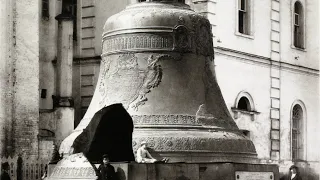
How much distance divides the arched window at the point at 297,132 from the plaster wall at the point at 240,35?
3.39 meters

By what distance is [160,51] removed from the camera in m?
12.8

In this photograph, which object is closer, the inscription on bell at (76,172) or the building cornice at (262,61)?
the inscription on bell at (76,172)

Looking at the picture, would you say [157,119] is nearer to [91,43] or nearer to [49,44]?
[49,44]

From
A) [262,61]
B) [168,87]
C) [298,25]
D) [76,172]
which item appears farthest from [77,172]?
[298,25]

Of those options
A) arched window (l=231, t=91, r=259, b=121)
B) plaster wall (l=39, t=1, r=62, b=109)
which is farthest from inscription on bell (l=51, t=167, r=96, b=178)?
arched window (l=231, t=91, r=259, b=121)

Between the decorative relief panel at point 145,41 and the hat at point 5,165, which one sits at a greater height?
the decorative relief panel at point 145,41

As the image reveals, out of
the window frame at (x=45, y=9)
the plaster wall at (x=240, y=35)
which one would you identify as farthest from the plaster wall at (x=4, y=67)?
the plaster wall at (x=240, y=35)

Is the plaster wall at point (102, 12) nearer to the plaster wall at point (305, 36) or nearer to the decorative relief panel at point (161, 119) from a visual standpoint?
the plaster wall at point (305, 36)

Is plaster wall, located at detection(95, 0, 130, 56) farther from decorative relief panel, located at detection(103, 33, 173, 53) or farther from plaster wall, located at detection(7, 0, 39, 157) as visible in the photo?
decorative relief panel, located at detection(103, 33, 173, 53)

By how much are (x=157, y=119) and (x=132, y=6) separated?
1808 millimetres

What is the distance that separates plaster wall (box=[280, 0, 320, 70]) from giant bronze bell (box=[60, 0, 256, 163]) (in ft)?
67.9

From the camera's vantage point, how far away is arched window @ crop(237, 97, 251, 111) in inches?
1226

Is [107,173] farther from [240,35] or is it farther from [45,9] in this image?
[240,35]

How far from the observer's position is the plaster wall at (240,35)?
97.0 ft
